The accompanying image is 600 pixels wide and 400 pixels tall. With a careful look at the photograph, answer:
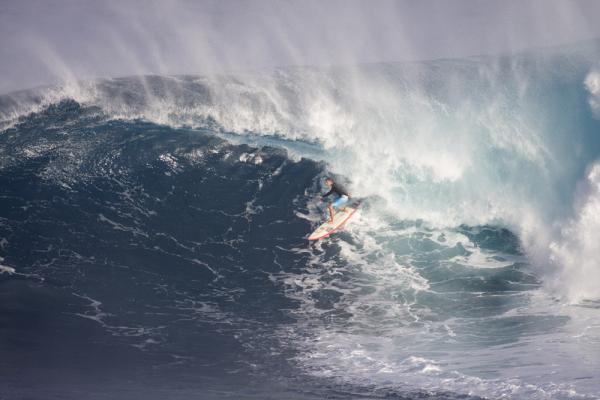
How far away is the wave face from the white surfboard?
65 cm

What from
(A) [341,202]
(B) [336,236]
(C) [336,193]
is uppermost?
(C) [336,193]

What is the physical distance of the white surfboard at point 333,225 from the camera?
37.6 feet

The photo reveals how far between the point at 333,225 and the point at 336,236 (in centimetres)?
77

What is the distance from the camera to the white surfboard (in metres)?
11.5

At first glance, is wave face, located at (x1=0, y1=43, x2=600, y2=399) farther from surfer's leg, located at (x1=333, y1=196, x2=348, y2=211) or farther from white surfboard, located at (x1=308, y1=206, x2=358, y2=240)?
surfer's leg, located at (x1=333, y1=196, x2=348, y2=211)

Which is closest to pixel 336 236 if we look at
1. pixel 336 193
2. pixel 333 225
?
pixel 333 225

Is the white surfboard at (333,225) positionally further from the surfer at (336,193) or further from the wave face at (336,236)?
the wave face at (336,236)

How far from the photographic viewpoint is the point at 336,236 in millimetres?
12133

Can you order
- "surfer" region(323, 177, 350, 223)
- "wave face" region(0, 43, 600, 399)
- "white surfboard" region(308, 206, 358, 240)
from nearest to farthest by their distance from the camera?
"surfer" region(323, 177, 350, 223)
"white surfboard" region(308, 206, 358, 240)
"wave face" region(0, 43, 600, 399)

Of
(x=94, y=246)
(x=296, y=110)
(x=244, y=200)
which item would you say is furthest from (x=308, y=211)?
(x=94, y=246)

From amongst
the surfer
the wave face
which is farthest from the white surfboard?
the wave face

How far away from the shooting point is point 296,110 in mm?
13555

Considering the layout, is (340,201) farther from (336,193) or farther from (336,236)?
(336,236)

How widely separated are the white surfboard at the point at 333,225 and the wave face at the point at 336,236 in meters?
0.65
